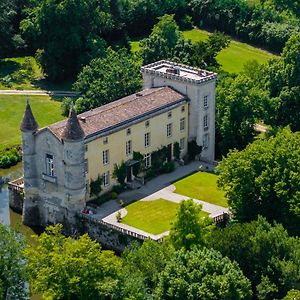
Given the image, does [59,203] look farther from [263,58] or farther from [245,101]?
[263,58]

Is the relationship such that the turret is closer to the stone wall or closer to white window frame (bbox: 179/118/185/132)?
the stone wall

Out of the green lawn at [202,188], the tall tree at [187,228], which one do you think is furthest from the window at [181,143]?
the tall tree at [187,228]

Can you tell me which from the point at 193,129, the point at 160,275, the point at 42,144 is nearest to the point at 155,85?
the point at 193,129

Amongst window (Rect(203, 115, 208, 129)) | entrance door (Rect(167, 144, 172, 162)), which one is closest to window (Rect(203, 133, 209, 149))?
window (Rect(203, 115, 208, 129))

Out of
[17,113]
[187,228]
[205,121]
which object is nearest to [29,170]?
[205,121]

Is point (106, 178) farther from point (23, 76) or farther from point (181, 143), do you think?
point (23, 76)
